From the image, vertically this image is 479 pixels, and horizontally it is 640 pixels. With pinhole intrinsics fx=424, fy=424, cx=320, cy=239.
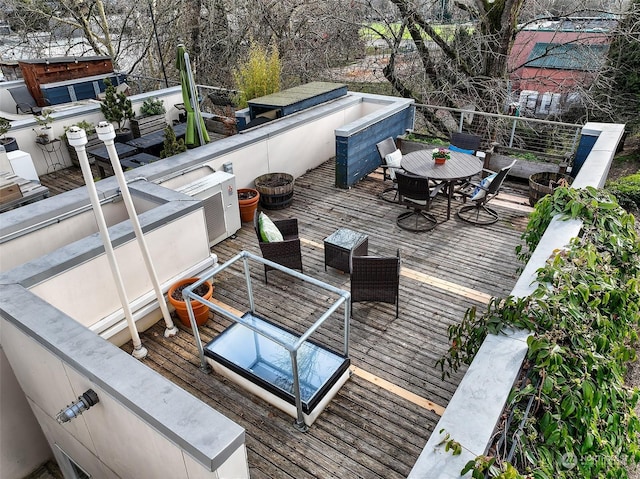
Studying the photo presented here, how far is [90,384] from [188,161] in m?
3.98

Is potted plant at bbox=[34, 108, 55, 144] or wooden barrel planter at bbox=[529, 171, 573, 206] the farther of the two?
potted plant at bbox=[34, 108, 55, 144]

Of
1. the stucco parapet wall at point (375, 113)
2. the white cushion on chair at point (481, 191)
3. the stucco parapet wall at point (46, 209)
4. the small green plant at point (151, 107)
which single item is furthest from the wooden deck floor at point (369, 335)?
the small green plant at point (151, 107)

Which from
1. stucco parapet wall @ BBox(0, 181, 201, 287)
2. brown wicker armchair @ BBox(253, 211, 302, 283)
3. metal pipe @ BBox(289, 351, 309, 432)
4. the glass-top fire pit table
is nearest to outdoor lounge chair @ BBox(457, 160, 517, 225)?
brown wicker armchair @ BBox(253, 211, 302, 283)

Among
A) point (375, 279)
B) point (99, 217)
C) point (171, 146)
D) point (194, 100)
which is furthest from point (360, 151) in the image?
point (99, 217)

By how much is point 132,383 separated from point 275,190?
16.1ft

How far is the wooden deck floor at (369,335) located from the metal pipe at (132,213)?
0.27 meters

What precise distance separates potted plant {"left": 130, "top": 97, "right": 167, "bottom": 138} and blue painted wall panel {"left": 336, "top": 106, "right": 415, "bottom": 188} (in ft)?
14.7

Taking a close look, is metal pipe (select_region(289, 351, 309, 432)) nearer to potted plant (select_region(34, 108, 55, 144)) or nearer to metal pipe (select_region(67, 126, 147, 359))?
metal pipe (select_region(67, 126, 147, 359))

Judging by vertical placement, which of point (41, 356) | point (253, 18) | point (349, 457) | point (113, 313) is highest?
point (253, 18)

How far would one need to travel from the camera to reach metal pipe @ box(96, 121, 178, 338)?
355 cm

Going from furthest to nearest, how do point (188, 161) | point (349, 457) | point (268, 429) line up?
point (188, 161)
point (268, 429)
point (349, 457)

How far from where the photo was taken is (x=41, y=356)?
3400mm

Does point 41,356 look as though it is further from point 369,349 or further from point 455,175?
point 455,175

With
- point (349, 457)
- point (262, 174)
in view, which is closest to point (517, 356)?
point (349, 457)
